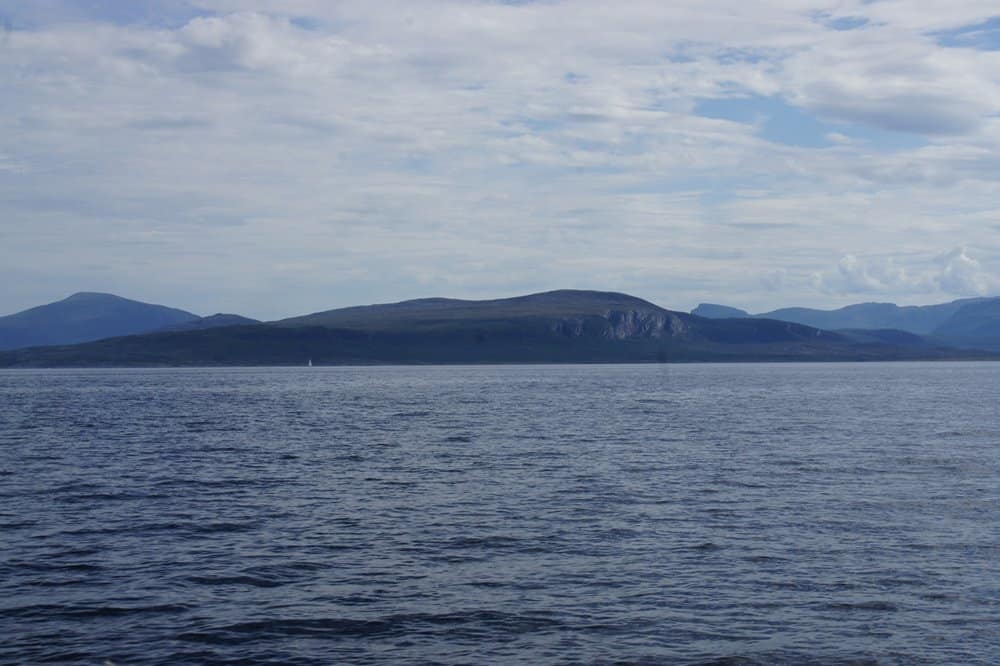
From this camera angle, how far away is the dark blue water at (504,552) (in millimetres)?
24344

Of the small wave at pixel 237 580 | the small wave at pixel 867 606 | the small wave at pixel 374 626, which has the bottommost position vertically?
the small wave at pixel 867 606

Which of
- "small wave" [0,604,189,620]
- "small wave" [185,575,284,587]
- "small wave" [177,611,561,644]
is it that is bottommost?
"small wave" [177,611,561,644]

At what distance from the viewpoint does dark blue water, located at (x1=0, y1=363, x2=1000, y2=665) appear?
24344 mm

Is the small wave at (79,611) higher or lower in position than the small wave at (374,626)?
higher

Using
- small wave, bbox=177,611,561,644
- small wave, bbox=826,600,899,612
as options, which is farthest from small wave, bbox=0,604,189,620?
small wave, bbox=826,600,899,612

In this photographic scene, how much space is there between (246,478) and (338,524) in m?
15.8

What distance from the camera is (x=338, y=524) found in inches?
1542

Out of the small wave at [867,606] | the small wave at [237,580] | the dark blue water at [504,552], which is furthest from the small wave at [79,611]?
the small wave at [867,606]

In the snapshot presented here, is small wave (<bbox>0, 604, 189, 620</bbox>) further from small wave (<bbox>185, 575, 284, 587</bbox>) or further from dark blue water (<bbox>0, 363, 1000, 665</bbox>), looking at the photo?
small wave (<bbox>185, 575, 284, 587</bbox>)

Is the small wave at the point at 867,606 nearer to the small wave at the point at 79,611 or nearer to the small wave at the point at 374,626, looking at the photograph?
the small wave at the point at 374,626

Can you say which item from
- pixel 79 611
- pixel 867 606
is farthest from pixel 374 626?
pixel 867 606

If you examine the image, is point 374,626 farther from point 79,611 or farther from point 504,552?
point 504,552

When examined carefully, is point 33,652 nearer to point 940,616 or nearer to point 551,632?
point 551,632

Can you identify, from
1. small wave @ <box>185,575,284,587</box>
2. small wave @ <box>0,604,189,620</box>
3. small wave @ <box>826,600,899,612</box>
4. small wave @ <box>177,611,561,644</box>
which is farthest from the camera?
small wave @ <box>185,575,284,587</box>
